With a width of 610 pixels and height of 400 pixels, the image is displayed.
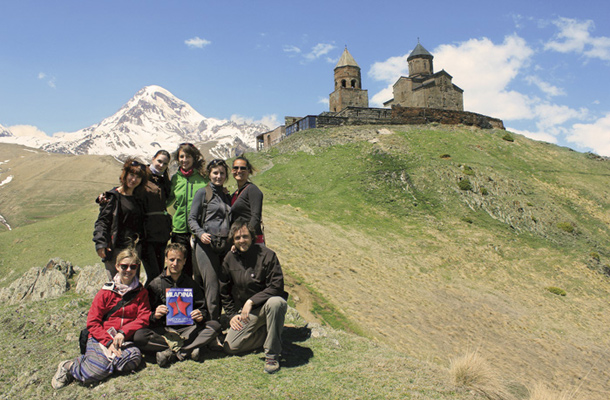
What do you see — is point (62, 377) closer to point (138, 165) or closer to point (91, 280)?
point (138, 165)

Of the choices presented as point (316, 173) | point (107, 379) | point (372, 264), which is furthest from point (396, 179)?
point (107, 379)

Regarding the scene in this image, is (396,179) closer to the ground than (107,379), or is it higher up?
higher up

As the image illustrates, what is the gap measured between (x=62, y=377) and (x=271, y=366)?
10.5 ft

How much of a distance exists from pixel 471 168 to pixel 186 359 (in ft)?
119

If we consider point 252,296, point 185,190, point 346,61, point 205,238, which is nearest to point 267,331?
point 252,296

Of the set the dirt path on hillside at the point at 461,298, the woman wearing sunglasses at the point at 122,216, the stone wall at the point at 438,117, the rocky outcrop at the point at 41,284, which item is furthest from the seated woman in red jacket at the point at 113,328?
the stone wall at the point at 438,117

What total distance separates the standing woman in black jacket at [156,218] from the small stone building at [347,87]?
48292 mm

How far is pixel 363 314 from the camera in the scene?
13961 millimetres

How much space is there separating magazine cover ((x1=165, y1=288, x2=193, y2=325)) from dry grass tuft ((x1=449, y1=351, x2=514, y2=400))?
4917mm

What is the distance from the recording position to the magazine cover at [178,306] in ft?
20.6

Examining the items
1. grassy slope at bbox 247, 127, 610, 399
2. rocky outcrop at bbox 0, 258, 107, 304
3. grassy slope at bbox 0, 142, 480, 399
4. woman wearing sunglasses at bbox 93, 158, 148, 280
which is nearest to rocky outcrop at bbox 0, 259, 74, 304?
rocky outcrop at bbox 0, 258, 107, 304

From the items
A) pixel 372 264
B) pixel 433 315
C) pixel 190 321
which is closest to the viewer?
pixel 190 321

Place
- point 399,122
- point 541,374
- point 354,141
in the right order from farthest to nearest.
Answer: point 399,122, point 354,141, point 541,374

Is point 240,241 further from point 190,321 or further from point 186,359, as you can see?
point 186,359
